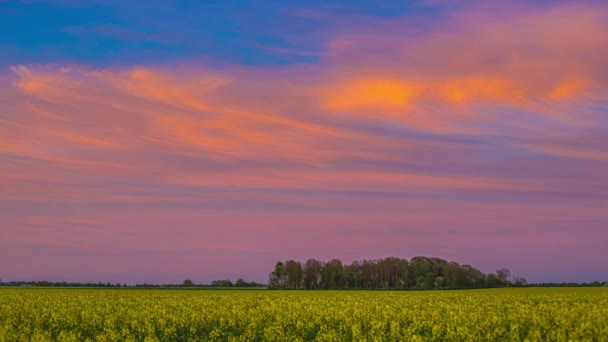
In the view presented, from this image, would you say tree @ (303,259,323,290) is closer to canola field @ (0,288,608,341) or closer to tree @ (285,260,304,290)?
tree @ (285,260,304,290)

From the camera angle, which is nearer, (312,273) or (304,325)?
(304,325)

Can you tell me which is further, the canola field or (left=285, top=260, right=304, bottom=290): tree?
(left=285, top=260, right=304, bottom=290): tree

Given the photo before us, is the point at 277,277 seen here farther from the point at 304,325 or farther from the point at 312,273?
the point at 304,325

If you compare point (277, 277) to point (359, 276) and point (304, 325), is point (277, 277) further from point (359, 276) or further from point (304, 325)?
point (304, 325)

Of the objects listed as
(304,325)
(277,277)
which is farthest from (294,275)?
(304,325)

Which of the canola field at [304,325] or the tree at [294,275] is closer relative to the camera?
the canola field at [304,325]

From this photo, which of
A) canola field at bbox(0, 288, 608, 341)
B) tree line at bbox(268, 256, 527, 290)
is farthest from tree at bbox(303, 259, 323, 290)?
canola field at bbox(0, 288, 608, 341)

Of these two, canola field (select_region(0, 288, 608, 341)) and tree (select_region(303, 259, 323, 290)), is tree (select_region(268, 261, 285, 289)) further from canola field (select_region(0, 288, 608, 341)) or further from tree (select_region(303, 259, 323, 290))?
canola field (select_region(0, 288, 608, 341))

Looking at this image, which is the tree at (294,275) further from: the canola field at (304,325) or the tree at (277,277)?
the canola field at (304,325)

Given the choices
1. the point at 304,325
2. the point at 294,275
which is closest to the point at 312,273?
the point at 294,275

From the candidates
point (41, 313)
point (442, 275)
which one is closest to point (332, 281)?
point (442, 275)

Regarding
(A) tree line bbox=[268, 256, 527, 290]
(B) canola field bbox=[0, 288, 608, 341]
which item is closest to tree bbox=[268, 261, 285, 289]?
(A) tree line bbox=[268, 256, 527, 290]

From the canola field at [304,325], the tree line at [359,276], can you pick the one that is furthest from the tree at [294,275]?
the canola field at [304,325]

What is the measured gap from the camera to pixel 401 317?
4288cm
